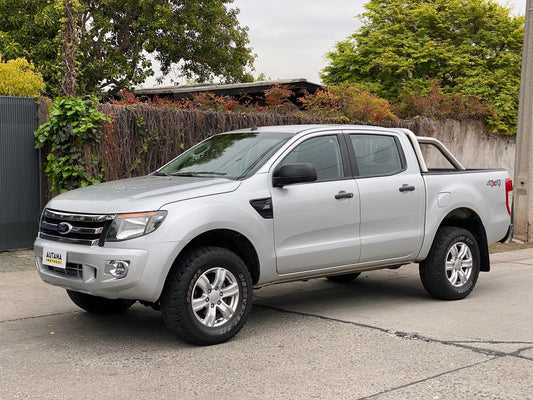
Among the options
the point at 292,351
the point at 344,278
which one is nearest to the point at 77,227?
Answer: the point at 292,351

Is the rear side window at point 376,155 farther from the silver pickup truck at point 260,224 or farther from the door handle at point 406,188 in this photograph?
the door handle at point 406,188

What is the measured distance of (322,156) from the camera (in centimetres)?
699

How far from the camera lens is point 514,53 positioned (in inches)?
942

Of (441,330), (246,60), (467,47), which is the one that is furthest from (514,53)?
(441,330)

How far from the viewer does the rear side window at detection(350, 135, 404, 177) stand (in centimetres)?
724

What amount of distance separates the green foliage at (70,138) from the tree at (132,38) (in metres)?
11.2

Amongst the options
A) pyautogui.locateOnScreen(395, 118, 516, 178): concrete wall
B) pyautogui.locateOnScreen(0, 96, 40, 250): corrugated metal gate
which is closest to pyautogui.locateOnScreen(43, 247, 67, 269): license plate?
pyautogui.locateOnScreen(0, 96, 40, 250): corrugated metal gate

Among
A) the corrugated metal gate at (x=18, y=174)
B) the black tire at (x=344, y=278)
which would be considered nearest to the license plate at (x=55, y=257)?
the black tire at (x=344, y=278)

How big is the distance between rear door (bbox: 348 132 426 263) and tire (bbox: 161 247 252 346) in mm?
1554

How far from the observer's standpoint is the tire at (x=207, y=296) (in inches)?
223

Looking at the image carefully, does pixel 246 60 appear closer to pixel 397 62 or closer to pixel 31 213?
pixel 397 62

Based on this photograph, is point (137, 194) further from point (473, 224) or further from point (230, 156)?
point (473, 224)

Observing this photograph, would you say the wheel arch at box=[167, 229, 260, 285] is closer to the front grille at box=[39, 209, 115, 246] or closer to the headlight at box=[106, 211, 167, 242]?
the headlight at box=[106, 211, 167, 242]

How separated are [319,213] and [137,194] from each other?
1.73 metres
